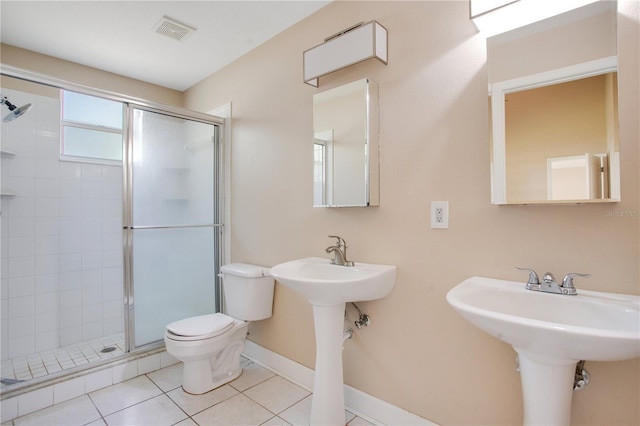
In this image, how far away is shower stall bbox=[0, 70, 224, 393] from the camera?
2277mm

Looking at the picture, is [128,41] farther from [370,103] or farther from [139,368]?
[139,368]

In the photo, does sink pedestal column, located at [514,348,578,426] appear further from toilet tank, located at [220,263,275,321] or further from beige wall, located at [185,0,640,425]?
toilet tank, located at [220,263,275,321]

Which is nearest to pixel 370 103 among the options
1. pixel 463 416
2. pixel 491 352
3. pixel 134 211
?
pixel 491 352

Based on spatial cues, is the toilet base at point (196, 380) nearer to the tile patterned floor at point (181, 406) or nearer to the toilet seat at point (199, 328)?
the tile patterned floor at point (181, 406)

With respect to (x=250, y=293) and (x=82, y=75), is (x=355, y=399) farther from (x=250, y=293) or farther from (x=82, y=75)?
(x=82, y=75)

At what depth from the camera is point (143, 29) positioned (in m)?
2.24

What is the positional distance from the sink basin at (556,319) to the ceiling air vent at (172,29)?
240 centimetres

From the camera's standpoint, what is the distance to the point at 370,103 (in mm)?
1702

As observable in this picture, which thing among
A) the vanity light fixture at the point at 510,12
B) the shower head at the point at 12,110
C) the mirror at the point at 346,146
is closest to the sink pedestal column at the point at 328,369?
the mirror at the point at 346,146

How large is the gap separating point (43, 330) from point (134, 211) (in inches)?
53.2

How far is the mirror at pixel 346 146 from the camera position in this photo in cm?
171

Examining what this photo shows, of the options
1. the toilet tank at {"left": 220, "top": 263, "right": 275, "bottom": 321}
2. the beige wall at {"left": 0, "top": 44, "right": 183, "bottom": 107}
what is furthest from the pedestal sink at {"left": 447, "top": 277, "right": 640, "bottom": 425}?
the beige wall at {"left": 0, "top": 44, "right": 183, "bottom": 107}

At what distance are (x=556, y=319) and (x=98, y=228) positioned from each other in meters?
3.34

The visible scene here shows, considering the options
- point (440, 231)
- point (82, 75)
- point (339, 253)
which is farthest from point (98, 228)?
point (440, 231)
